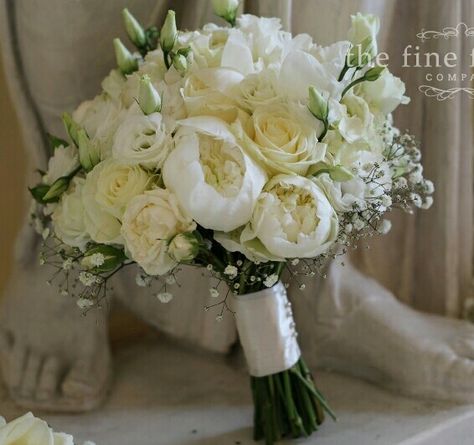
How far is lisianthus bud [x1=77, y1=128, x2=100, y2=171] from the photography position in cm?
86

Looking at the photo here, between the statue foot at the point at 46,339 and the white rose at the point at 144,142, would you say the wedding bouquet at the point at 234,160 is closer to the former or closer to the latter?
the white rose at the point at 144,142

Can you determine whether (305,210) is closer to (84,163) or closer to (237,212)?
(237,212)

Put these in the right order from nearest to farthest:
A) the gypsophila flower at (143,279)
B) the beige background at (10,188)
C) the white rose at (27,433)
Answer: the white rose at (27,433), the gypsophila flower at (143,279), the beige background at (10,188)

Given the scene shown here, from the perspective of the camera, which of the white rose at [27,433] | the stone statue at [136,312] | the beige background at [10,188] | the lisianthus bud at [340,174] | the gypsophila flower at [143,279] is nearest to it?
the white rose at [27,433]

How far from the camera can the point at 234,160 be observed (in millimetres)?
795

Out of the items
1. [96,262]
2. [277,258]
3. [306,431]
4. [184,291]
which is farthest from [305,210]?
[184,291]

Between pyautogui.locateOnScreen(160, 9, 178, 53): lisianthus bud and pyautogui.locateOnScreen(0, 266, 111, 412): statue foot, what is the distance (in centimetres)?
46

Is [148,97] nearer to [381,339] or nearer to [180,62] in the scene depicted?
[180,62]

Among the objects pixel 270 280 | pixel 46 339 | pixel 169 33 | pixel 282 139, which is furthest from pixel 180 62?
pixel 46 339

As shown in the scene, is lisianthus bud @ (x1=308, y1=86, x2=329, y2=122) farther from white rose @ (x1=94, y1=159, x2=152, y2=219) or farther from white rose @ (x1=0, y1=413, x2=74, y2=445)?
white rose @ (x1=0, y1=413, x2=74, y2=445)

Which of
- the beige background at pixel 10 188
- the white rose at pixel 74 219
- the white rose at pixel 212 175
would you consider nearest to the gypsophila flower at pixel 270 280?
the white rose at pixel 212 175

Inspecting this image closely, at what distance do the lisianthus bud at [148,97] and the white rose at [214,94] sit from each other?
3cm

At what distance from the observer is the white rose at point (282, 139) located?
31.7 inches

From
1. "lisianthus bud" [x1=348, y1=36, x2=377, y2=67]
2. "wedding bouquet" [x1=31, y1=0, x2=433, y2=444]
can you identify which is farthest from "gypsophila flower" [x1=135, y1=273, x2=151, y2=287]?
"lisianthus bud" [x1=348, y1=36, x2=377, y2=67]
